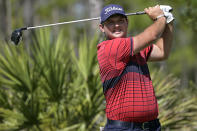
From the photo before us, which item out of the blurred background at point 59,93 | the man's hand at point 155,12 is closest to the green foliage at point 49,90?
the blurred background at point 59,93

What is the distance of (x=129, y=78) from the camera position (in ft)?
8.55

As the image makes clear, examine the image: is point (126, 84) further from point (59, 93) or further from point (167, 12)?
point (59, 93)

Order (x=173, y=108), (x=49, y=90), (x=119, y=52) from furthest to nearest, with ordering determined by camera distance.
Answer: (x=173, y=108), (x=49, y=90), (x=119, y=52)

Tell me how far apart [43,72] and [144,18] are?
34.5 feet

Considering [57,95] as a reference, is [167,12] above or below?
above

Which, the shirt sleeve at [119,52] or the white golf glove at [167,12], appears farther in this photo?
the white golf glove at [167,12]

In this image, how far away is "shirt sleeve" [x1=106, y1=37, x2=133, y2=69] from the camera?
2.54 metres

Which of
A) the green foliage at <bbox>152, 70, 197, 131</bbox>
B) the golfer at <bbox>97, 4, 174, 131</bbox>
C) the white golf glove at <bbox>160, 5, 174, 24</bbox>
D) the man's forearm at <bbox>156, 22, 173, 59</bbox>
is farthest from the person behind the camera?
the green foliage at <bbox>152, 70, 197, 131</bbox>

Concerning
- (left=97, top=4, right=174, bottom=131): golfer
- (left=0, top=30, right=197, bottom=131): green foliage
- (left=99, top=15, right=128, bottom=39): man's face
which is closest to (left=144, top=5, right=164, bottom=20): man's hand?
(left=97, top=4, right=174, bottom=131): golfer

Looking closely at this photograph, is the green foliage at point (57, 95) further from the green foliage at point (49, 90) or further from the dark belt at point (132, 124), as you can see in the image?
the dark belt at point (132, 124)

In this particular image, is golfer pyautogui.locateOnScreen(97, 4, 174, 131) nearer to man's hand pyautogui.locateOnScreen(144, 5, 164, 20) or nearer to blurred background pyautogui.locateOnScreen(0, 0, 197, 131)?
man's hand pyautogui.locateOnScreen(144, 5, 164, 20)

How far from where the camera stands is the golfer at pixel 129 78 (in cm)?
253

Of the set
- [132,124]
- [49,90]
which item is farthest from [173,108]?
[132,124]

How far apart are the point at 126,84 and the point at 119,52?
25 centimetres
